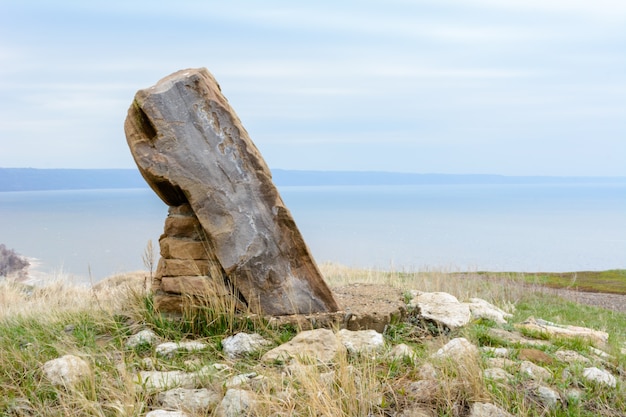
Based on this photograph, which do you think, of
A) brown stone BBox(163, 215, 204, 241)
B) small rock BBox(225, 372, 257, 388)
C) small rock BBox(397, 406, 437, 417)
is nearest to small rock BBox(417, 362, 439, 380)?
small rock BBox(397, 406, 437, 417)

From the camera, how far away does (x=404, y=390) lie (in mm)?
5598

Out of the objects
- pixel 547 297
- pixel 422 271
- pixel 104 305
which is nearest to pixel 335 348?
pixel 104 305

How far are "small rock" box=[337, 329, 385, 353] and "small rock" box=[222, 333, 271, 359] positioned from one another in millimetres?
863

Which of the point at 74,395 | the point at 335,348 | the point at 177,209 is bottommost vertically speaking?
the point at 74,395

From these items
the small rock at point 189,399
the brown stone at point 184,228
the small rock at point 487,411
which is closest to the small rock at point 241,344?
the small rock at point 189,399

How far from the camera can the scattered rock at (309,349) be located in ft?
20.4

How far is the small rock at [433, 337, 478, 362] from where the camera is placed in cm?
596

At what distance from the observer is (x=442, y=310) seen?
8.44 metres

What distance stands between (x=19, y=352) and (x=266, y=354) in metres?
2.68

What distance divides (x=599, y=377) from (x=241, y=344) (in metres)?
3.59

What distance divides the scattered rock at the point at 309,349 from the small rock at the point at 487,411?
4.46 ft

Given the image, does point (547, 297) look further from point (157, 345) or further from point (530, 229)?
point (530, 229)

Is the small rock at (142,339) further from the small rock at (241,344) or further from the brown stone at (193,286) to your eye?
the small rock at (241,344)

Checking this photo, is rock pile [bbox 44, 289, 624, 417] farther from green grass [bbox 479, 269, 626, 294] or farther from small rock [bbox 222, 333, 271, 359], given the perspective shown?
green grass [bbox 479, 269, 626, 294]
